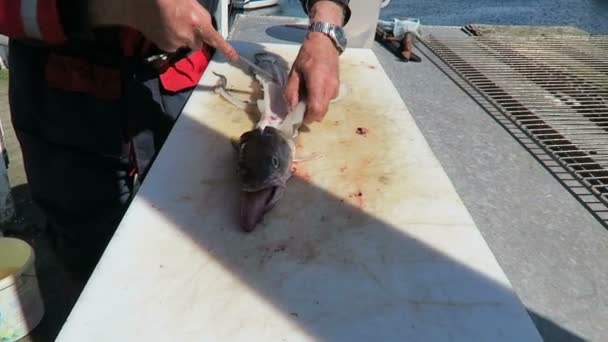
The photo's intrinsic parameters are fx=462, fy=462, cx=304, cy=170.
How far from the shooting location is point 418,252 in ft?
3.84

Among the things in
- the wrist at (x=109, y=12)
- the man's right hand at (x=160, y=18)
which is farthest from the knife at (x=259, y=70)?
the wrist at (x=109, y=12)

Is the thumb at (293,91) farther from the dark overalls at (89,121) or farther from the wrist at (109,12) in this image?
the wrist at (109,12)

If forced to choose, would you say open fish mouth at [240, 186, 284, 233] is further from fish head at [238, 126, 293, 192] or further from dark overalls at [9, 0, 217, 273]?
dark overalls at [9, 0, 217, 273]

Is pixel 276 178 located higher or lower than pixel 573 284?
higher

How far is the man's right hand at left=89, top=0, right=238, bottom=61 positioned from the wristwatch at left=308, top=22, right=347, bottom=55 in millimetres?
704

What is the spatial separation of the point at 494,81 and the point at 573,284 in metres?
1.53

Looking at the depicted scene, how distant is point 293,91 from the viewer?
1787 mm

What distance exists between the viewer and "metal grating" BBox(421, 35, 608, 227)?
1736 mm

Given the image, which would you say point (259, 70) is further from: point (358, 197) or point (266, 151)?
point (358, 197)

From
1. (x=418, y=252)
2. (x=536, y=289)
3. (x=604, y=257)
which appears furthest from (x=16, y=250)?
(x=604, y=257)

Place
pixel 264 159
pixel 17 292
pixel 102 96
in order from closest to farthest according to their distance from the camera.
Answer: pixel 264 159
pixel 102 96
pixel 17 292

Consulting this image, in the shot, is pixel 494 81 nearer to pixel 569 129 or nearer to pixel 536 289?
pixel 569 129

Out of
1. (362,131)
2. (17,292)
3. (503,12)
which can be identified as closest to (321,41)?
(362,131)

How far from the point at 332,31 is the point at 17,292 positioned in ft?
6.32
